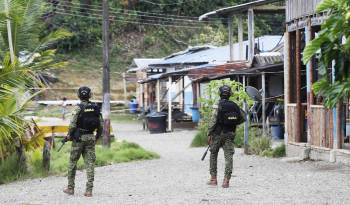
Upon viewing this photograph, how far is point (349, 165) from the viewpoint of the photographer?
A: 13.5m

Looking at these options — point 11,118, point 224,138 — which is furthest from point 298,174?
point 11,118

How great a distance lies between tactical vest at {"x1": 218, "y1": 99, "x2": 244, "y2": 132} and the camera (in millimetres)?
10828

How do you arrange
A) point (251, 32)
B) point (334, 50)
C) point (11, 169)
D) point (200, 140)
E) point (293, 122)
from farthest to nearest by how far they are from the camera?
point (251, 32) < point (200, 140) < point (293, 122) < point (11, 169) < point (334, 50)

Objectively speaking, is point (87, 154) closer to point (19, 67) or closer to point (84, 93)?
point (84, 93)

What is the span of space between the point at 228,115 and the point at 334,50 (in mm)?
7820

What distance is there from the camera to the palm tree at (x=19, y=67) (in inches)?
487

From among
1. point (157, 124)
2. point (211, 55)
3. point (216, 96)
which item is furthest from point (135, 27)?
point (216, 96)

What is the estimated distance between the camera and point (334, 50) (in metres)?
3.01

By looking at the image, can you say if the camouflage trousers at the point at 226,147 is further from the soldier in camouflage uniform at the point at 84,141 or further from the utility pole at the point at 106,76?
the utility pole at the point at 106,76

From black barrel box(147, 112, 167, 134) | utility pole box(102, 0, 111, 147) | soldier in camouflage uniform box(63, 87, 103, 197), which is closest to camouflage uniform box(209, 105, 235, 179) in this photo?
soldier in camouflage uniform box(63, 87, 103, 197)

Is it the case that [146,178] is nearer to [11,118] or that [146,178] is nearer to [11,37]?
[11,118]

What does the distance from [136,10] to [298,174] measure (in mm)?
45433

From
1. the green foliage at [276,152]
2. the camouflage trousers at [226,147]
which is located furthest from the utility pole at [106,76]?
the camouflage trousers at [226,147]

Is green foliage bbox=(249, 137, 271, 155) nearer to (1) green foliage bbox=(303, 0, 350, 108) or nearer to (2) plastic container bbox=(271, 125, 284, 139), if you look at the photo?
(2) plastic container bbox=(271, 125, 284, 139)
